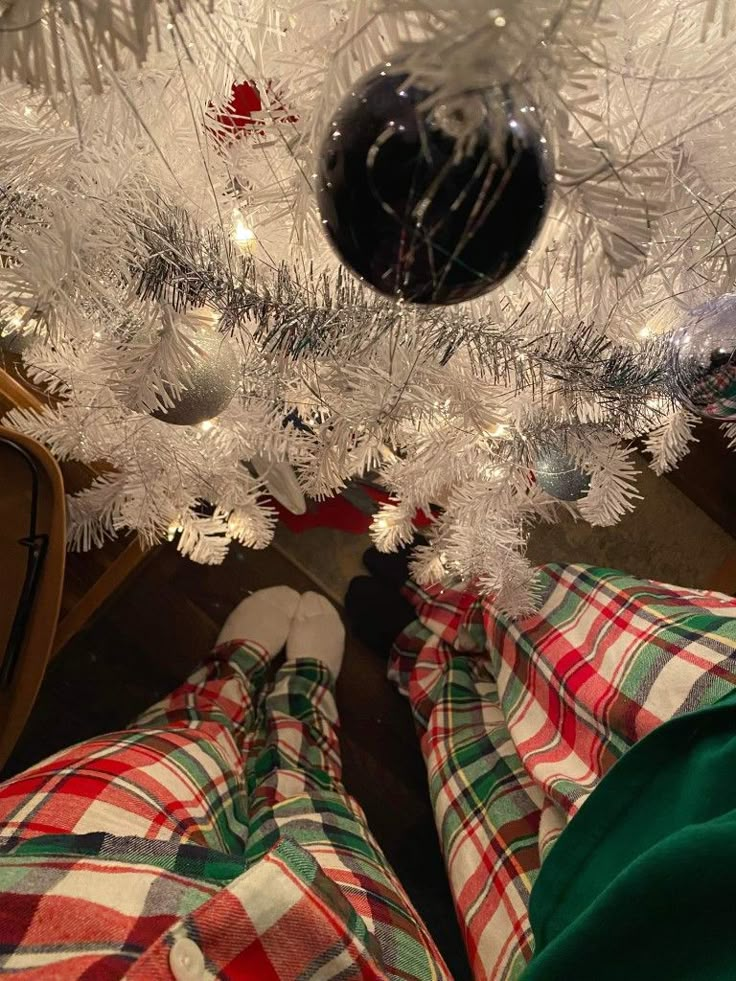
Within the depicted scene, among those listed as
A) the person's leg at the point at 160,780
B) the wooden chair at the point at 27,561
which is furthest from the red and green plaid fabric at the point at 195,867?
the wooden chair at the point at 27,561

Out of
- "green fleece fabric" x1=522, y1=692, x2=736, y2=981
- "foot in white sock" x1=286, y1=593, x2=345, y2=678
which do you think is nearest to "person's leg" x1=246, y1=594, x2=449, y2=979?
"foot in white sock" x1=286, y1=593, x2=345, y2=678

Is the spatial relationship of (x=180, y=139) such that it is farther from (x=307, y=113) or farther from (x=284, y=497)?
(x=284, y=497)

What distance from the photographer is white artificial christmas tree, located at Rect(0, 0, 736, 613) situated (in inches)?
8.3

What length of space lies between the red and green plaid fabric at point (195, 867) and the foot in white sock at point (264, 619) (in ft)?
0.61

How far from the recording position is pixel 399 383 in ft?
1.52

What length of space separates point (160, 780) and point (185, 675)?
49 centimetres

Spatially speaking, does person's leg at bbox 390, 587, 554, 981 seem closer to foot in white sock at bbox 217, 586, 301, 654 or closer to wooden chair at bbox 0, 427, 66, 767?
foot in white sock at bbox 217, 586, 301, 654

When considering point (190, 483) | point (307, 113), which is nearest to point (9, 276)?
point (307, 113)

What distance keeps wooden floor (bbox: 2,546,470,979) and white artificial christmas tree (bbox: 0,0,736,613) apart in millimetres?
606

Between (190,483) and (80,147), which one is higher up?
(80,147)

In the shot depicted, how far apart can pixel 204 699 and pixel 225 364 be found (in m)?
0.70

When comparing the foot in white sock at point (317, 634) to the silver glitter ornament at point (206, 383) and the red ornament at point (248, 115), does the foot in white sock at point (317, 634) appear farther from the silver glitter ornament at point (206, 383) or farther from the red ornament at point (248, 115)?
the red ornament at point (248, 115)

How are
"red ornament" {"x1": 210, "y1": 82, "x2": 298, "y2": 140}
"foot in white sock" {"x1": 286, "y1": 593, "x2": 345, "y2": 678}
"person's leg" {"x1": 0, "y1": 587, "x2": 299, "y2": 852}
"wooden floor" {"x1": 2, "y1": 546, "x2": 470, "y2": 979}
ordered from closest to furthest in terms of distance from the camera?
"red ornament" {"x1": 210, "y1": 82, "x2": 298, "y2": 140}, "person's leg" {"x1": 0, "y1": 587, "x2": 299, "y2": 852}, "wooden floor" {"x1": 2, "y1": 546, "x2": 470, "y2": 979}, "foot in white sock" {"x1": 286, "y1": 593, "x2": 345, "y2": 678}

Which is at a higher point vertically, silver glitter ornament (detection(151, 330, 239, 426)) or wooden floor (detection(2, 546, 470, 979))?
silver glitter ornament (detection(151, 330, 239, 426))
